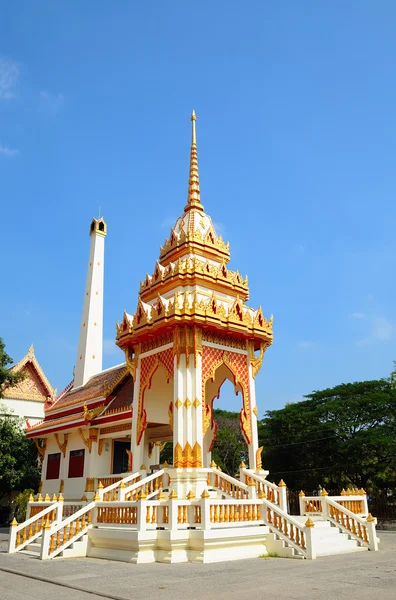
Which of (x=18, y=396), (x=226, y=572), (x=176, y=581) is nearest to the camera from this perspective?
(x=176, y=581)

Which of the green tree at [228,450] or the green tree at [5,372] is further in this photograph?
the green tree at [228,450]

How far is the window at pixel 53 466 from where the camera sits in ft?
66.5

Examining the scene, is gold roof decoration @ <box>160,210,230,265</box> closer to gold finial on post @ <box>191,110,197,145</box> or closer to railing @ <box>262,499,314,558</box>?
gold finial on post @ <box>191,110,197,145</box>

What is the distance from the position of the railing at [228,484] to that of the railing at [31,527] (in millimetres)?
3797

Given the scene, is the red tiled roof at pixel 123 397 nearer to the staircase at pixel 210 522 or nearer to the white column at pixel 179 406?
the white column at pixel 179 406

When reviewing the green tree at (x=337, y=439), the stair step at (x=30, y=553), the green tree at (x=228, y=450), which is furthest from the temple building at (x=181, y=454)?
the green tree at (x=228, y=450)

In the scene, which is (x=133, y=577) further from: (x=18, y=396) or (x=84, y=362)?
(x=18, y=396)

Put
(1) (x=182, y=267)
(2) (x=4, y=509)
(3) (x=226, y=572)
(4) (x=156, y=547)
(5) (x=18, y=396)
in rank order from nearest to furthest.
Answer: (3) (x=226, y=572) < (4) (x=156, y=547) < (1) (x=182, y=267) < (2) (x=4, y=509) < (5) (x=18, y=396)

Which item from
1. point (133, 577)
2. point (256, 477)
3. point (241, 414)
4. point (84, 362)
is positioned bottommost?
point (133, 577)

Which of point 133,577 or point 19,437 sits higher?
point 19,437

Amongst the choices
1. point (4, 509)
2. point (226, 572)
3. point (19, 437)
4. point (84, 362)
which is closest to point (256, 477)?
point (226, 572)

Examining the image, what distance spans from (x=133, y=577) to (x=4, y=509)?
23.6m

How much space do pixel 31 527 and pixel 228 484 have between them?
4859 millimetres

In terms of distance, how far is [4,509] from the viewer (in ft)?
93.1
